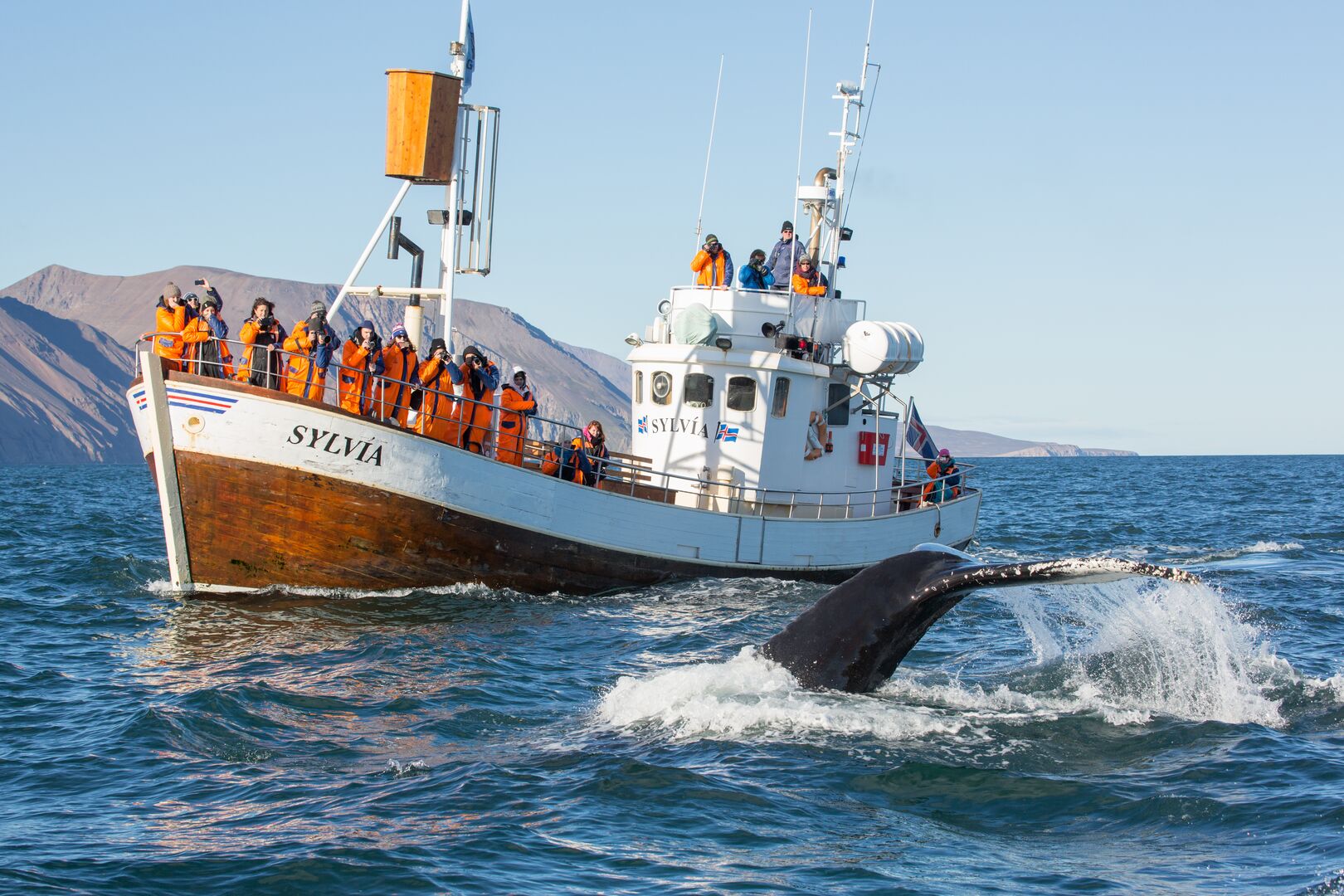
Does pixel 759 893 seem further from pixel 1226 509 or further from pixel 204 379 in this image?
pixel 1226 509

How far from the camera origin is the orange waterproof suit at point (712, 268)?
1012 inches

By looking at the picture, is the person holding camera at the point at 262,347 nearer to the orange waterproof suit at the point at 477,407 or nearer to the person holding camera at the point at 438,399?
the person holding camera at the point at 438,399

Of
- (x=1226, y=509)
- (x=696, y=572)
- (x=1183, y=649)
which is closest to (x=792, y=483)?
(x=696, y=572)

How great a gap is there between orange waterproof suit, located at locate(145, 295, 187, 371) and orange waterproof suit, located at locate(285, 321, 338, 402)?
1.48 meters

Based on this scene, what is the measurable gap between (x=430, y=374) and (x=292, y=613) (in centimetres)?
433

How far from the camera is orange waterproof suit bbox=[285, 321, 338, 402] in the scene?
19.8m

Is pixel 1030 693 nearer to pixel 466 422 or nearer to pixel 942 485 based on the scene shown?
pixel 466 422

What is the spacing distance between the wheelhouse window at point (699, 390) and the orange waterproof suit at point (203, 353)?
792cm

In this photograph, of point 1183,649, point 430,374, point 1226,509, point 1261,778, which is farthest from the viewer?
point 1226,509

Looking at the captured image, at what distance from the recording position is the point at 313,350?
65.7 feet

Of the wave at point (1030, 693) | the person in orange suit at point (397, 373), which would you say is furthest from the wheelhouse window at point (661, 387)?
the wave at point (1030, 693)

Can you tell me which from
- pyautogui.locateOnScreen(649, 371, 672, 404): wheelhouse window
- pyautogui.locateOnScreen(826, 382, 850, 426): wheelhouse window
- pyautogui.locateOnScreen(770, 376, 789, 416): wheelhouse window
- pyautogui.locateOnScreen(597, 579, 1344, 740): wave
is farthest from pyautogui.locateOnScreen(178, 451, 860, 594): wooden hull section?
pyautogui.locateOnScreen(826, 382, 850, 426): wheelhouse window

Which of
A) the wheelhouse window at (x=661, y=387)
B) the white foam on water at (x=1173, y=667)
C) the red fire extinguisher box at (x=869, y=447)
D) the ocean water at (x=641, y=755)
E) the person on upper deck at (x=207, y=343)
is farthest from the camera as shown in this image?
the red fire extinguisher box at (x=869, y=447)

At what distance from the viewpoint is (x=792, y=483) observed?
25172 millimetres
